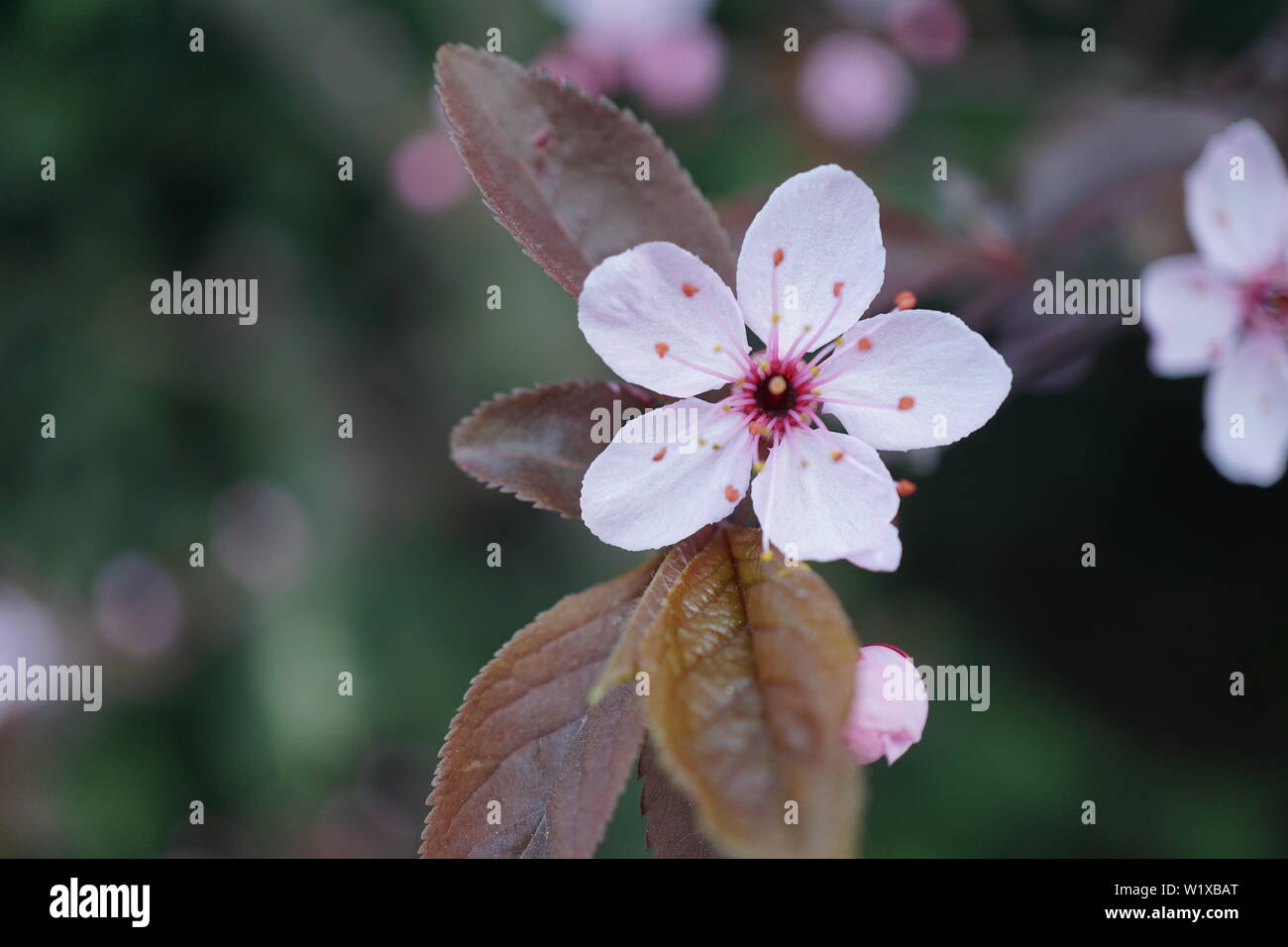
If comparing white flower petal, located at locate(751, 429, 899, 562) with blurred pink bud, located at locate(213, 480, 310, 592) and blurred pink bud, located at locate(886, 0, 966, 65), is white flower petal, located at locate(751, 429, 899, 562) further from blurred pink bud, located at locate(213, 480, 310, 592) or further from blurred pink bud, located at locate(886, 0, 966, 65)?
blurred pink bud, located at locate(886, 0, 966, 65)

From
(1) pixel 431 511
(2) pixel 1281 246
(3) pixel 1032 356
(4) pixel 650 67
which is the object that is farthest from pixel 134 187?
(2) pixel 1281 246

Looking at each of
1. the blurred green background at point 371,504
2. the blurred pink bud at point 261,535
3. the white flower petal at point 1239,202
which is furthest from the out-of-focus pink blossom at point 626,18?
the white flower petal at point 1239,202

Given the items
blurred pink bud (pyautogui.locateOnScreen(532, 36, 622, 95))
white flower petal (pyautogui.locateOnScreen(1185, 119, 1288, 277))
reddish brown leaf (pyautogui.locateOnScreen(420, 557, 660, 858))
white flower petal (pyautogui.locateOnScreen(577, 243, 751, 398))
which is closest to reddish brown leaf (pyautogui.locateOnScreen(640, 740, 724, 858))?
reddish brown leaf (pyautogui.locateOnScreen(420, 557, 660, 858))

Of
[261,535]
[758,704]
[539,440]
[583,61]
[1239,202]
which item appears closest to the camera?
[758,704]

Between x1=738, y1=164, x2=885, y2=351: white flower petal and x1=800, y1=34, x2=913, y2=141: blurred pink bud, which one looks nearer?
x1=738, y1=164, x2=885, y2=351: white flower petal

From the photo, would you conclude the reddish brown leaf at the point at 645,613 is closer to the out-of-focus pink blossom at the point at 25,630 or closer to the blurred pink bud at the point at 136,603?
the blurred pink bud at the point at 136,603

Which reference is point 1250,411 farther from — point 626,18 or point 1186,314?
point 626,18

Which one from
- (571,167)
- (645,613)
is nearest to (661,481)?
(645,613)
